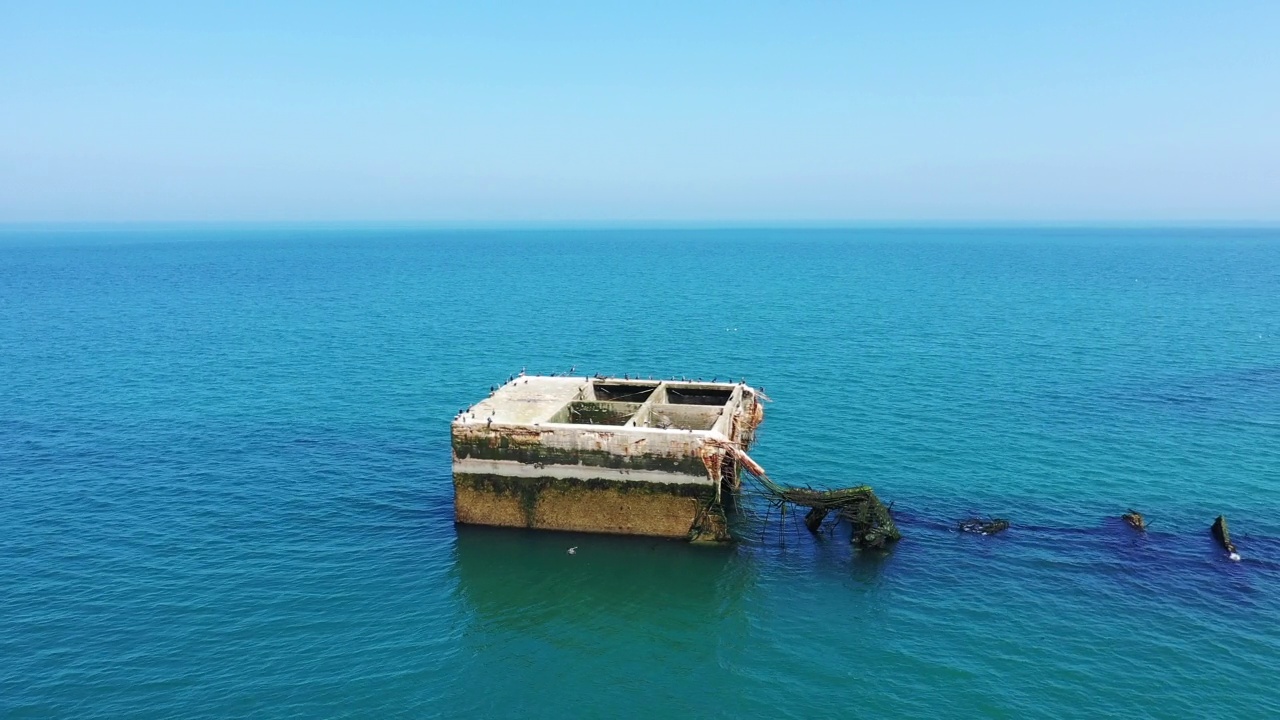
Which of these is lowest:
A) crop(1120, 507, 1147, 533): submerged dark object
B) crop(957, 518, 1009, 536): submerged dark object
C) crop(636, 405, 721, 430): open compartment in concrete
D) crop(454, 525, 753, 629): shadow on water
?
crop(454, 525, 753, 629): shadow on water

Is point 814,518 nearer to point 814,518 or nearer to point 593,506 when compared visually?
point 814,518

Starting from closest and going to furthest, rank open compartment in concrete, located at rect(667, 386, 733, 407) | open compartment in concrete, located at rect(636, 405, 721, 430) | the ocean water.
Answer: the ocean water < open compartment in concrete, located at rect(636, 405, 721, 430) < open compartment in concrete, located at rect(667, 386, 733, 407)

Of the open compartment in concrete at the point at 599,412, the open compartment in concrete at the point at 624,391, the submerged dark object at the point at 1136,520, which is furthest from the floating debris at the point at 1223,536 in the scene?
the open compartment in concrete at the point at 624,391

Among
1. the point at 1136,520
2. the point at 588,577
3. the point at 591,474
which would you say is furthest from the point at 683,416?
the point at 1136,520

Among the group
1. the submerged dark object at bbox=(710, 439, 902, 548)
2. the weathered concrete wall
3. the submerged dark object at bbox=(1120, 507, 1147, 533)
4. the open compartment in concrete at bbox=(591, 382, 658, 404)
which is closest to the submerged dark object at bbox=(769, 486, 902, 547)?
the submerged dark object at bbox=(710, 439, 902, 548)

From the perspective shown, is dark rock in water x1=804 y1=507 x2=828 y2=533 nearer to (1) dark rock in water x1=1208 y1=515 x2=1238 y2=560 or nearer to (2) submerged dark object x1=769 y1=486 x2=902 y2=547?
(2) submerged dark object x1=769 y1=486 x2=902 y2=547

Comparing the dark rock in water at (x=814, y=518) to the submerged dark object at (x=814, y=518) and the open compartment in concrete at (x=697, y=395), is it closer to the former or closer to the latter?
the submerged dark object at (x=814, y=518)

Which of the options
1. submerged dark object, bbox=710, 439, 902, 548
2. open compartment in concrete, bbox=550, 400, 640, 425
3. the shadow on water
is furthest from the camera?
open compartment in concrete, bbox=550, 400, 640, 425
